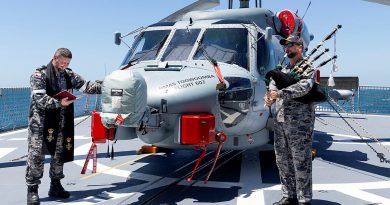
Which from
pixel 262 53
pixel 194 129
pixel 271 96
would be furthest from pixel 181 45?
pixel 271 96

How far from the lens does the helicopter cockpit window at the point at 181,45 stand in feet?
18.7

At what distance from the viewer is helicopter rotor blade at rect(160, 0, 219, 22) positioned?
858cm

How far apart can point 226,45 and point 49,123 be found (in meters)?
2.95

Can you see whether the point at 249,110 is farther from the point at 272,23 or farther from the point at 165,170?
the point at 272,23

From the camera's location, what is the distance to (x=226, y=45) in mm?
5891

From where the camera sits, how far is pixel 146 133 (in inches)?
185

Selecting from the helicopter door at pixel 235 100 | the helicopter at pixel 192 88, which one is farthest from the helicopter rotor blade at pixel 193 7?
the helicopter door at pixel 235 100

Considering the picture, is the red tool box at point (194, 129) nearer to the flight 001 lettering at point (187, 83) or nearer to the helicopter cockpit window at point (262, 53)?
the flight 001 lettering at point (187, 83)

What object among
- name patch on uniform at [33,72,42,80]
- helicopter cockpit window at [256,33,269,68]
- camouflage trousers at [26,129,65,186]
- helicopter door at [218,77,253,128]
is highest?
helicopter cockpit window at [256,33,269,68]

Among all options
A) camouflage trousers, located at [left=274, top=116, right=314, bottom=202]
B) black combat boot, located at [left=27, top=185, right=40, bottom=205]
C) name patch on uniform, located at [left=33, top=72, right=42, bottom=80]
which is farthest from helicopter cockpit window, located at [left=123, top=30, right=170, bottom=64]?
camouflage trousers, located at [left=274, top=116, right=314, bottom=202]

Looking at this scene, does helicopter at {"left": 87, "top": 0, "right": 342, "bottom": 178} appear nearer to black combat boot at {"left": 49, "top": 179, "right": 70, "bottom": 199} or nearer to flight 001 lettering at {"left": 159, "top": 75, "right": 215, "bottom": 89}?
flight 001 lettering at {"left": 159, "top": 75, "right": 215, "bottom": 89}

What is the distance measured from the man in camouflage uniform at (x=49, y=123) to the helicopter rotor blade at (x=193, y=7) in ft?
13.7

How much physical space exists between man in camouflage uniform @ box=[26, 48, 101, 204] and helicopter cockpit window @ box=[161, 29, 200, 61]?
1692mm

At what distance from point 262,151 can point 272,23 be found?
2777 millimetres
